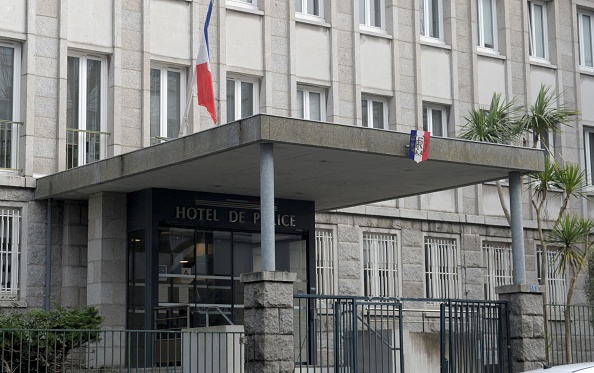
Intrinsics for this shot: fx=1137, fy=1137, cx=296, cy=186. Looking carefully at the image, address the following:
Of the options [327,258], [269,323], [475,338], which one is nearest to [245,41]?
[327,258]

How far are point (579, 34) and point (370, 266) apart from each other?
10.1m

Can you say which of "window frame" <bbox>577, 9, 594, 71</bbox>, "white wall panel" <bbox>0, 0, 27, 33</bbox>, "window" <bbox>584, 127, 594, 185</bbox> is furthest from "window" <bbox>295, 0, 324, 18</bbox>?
"window" <bbox>584, 127, 594, 185</bbox>

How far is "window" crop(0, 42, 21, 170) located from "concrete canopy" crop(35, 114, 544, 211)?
96cm

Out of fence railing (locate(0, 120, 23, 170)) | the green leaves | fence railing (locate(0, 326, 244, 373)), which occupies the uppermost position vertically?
the green leaves

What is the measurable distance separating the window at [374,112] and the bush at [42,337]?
967 cm

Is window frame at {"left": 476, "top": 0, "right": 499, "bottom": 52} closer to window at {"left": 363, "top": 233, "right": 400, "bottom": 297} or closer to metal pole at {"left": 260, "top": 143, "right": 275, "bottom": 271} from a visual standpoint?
window at {"left": 363, "top": 233, "right": 400, "bottom": 297}

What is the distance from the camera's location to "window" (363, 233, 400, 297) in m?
26.4

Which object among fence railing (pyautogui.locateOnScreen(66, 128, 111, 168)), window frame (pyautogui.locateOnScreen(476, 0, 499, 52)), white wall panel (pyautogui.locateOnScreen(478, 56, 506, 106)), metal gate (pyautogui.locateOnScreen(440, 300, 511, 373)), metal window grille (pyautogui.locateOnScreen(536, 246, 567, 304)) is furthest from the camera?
window frame (pyautogui.locateOnScreen(476, 0, 499, 52))

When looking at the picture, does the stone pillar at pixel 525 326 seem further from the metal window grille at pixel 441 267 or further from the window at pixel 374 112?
the window at pixel 374 112

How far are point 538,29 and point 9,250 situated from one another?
16444mm

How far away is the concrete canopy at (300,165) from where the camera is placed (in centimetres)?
1683

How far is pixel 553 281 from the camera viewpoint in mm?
29594

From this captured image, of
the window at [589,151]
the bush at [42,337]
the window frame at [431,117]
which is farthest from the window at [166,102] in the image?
the window at [589,151]

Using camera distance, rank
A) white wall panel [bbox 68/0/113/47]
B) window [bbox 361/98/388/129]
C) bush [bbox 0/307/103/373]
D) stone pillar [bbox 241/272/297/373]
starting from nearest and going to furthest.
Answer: bush [bbox 0/307/103/373], stone pillar [bbox 241/272/297/373], white wall panel [bbox 68/0/113/47], window [bbox 361/98/388/129]
